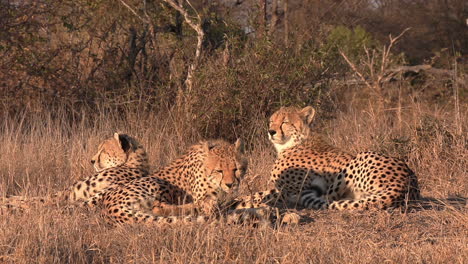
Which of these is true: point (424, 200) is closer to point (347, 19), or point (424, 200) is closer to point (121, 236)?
point (121, 236)

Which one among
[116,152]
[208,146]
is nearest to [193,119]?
[116,152]

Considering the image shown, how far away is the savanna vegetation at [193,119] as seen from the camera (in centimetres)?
402

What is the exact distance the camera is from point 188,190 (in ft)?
17.1

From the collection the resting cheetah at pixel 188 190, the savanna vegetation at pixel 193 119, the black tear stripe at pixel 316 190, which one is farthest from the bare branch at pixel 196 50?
the resting cheetah at pixel 188 190

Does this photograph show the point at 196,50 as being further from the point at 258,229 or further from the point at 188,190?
the point at 258,229

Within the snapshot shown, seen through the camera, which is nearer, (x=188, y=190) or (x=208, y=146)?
(x=208, y=146)

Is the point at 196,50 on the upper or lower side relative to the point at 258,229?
upper

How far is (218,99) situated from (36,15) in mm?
2987

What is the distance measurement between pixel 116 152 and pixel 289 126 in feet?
4.64

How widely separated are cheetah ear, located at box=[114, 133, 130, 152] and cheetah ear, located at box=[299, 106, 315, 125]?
1.44 m

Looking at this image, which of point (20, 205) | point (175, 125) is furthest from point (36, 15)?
point (20, 205)

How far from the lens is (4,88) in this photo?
9461mm

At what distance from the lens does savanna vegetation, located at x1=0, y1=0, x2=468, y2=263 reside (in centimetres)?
402

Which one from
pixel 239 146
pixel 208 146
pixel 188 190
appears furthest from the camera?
pixel 188 190
